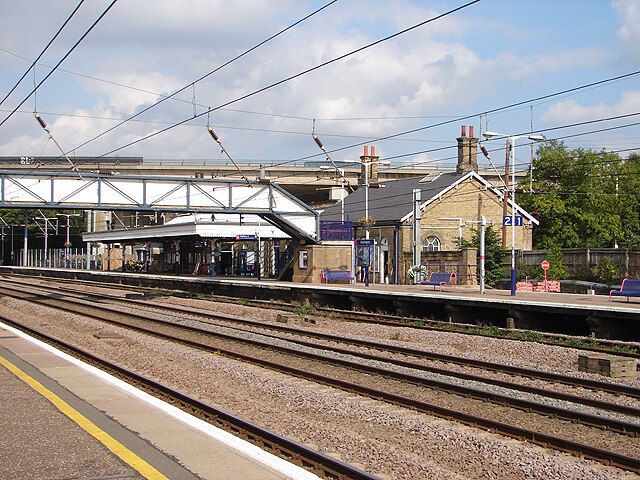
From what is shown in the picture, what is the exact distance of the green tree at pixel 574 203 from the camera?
188ft

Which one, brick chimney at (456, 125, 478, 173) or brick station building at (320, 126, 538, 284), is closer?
brick station building at (320, 126, 538, 284)

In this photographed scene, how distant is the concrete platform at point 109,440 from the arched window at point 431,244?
3894 centimetres

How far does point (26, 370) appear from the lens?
43.6 feet

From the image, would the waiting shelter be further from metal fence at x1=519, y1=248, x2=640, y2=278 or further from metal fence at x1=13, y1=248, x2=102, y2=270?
metal fence at x1=519, y1=248, x2=640, y2=278

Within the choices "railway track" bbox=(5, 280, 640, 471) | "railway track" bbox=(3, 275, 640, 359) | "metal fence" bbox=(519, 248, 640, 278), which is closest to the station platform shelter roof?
"metal fence" bbox=(519, 248, 640, 278)

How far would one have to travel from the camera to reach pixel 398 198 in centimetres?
5291

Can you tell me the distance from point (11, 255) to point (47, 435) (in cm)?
11108

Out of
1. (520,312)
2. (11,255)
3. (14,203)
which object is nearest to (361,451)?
(520,312)

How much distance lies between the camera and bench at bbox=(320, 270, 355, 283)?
4022 cm

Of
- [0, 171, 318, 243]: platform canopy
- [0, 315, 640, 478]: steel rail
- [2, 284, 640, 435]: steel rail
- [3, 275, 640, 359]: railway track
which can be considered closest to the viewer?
[0, 315, 640, 478]: steel rail

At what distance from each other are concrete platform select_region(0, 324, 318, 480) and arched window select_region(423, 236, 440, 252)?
3894cm

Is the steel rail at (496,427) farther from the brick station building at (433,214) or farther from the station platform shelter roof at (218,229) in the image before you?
the station platform shelter roof at (218,229)

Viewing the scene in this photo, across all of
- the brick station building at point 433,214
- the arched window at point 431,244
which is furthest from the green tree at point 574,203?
the arched window at point 431,244

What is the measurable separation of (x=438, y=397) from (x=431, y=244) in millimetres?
38296
